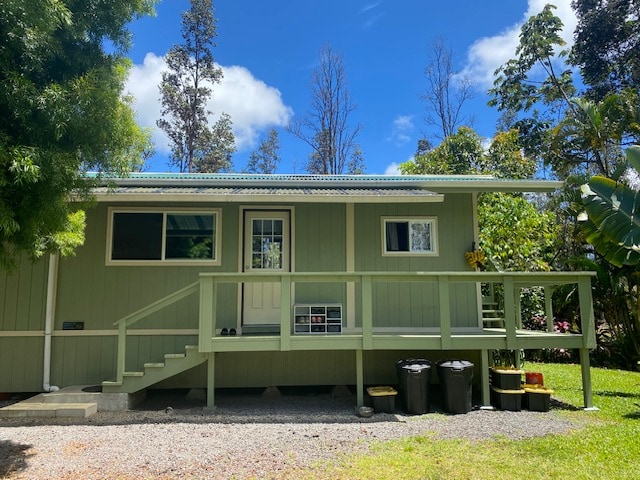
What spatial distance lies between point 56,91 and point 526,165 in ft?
48.1

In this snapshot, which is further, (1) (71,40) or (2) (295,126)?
(2) (295,126)

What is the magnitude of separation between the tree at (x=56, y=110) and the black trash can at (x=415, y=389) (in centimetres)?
437

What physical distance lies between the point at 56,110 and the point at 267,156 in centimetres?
2055

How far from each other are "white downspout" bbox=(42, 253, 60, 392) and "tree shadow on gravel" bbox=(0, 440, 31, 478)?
85.3 inches

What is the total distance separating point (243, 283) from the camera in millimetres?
7352

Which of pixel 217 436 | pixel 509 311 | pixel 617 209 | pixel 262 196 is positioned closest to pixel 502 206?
pixel 617 209

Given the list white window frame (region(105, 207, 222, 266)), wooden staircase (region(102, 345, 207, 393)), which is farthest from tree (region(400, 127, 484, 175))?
wooden staircase (region(102, 345, 207, 393))

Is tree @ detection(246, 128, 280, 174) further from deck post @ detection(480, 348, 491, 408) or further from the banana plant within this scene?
deck post @ detection(480, 348, 491, 408)

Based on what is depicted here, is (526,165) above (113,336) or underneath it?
above

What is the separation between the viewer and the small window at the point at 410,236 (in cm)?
752

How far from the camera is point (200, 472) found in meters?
4.00

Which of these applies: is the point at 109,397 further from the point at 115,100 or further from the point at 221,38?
the point at 221,38

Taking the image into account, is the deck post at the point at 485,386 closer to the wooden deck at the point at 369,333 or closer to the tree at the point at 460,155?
the wooden deck at the point at 369,333

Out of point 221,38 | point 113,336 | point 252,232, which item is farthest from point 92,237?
point 221,38
